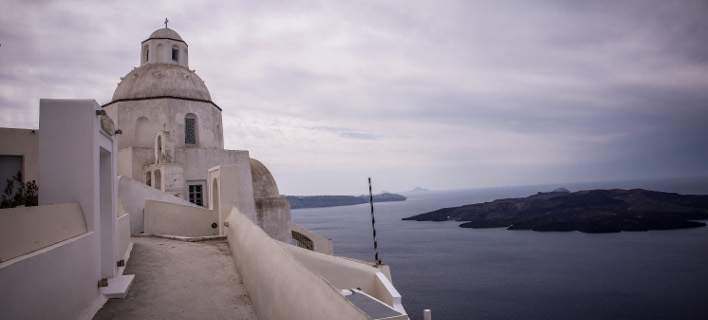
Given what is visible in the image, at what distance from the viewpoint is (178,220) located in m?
14.1

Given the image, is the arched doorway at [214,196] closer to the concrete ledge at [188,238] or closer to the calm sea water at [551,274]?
the concrete ledge at [188,238]

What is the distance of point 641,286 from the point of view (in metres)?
41.5

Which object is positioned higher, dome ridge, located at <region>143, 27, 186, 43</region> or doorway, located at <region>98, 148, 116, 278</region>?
dome ridge, located at <region>143, 27, 186, 43</region>

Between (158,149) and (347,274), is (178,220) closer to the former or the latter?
(347,274)

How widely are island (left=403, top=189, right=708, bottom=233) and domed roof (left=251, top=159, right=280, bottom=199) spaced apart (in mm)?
79379

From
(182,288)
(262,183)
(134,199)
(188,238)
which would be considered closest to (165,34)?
(262,183)

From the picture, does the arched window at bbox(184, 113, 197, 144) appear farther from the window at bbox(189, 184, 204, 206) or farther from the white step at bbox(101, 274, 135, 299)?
the white step at bbox(101, 274, 135, 299)

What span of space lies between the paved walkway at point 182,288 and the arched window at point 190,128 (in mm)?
11836

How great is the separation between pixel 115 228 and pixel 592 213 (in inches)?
4241

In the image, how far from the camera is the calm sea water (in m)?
34.4

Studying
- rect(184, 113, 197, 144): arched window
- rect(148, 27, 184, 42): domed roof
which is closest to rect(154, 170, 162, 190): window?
rect(184, 113, 197, 144): arched window

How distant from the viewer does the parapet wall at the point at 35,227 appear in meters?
3.61

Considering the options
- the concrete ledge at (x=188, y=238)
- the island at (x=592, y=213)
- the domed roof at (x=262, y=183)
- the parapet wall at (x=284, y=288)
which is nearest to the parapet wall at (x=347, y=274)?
the concrete ledge at (x=188, y=238)

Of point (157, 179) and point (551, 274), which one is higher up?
point (157, 179)
